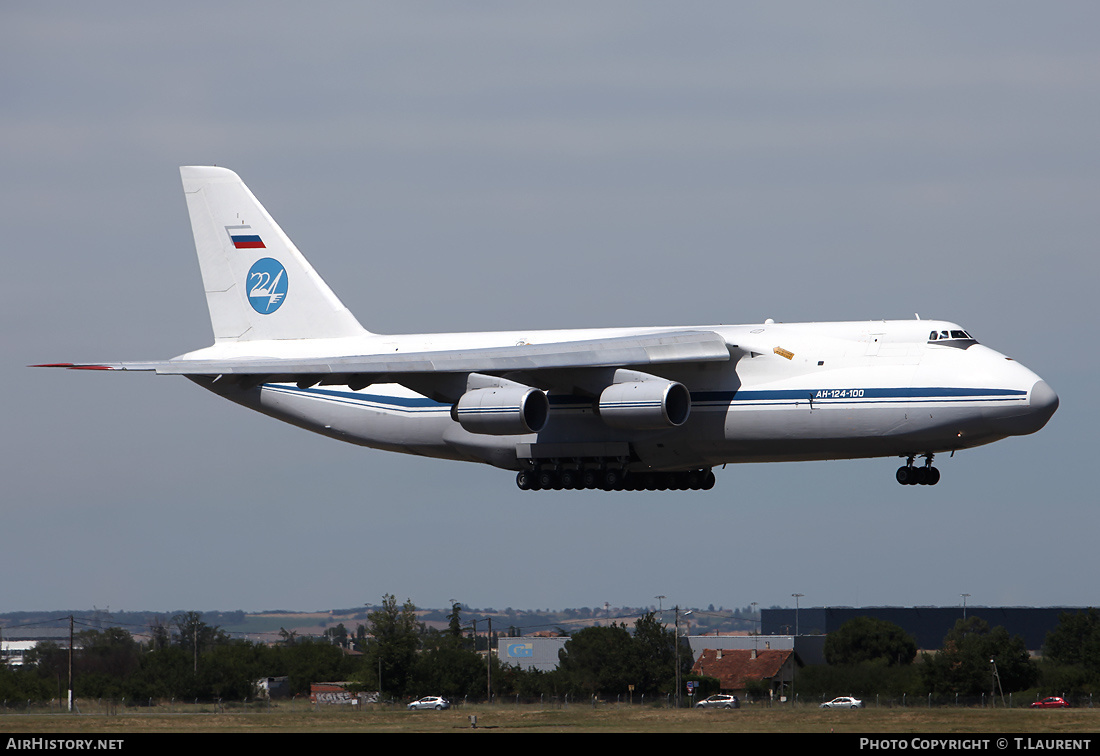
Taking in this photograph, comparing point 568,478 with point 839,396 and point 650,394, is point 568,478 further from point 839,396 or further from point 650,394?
point 839,396

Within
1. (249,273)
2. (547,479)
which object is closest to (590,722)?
(547,479)

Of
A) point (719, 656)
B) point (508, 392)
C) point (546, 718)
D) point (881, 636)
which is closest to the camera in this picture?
point (508, 392)

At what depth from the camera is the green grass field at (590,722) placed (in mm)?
30406

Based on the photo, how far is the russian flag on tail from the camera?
3744 cm

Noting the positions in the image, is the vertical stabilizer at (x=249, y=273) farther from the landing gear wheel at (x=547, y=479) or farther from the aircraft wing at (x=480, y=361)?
the landing gear wheel at (x=547, y=479)

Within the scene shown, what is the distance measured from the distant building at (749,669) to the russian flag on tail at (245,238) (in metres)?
24.8

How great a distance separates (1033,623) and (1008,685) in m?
37.7

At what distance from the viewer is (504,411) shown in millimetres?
30281

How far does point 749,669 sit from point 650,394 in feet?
94.6

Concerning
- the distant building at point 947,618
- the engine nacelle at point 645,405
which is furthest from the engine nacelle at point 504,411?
the distant building at point 947,618

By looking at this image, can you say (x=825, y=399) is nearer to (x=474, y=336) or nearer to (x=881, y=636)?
(x=474, y=336)

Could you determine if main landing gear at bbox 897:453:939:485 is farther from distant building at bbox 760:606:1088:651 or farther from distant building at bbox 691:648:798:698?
distant building at bbox 760:606:1088:651
